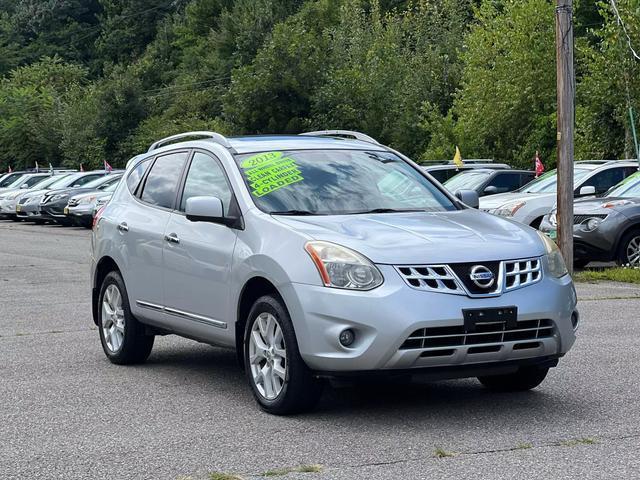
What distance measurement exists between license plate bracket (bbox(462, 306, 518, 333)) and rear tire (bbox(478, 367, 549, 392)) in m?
0.90

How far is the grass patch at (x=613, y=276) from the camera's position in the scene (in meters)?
16.2

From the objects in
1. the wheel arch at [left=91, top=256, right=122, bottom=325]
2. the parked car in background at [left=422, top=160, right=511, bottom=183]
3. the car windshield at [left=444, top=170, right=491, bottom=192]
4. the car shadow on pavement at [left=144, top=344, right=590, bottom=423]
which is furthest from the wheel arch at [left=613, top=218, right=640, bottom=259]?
the wheel arch at [left=91, top=256, right=122, bottom=325]

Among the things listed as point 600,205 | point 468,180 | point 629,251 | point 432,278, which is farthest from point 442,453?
point 468,180

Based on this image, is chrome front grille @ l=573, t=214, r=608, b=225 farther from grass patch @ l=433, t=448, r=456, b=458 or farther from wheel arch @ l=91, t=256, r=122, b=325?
grass patch @ l=433, t=448, r=456, b=458

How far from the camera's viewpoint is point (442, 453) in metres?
6.30

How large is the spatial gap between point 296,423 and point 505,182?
1688cm

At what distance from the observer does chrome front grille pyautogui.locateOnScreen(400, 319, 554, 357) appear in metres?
6.87

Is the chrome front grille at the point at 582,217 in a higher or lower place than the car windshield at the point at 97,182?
higher

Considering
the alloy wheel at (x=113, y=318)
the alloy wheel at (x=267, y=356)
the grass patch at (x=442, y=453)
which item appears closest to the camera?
the grass patch at (x=442, y=453)

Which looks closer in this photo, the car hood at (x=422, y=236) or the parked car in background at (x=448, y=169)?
the car hood at (x=422, y=236)

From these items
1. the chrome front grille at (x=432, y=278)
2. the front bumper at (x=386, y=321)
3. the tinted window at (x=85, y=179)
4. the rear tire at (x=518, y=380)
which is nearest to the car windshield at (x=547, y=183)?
the rear tire at (x=518, y=380)

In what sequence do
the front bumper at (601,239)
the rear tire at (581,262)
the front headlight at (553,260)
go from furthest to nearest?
the rear tire at (581,262) → the front bumper at (601,239) → the front headlight at (553,260)

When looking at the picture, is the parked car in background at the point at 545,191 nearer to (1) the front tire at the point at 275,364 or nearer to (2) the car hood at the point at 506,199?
(2) the car hood at the point at 506,199

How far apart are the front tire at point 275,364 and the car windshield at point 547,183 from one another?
13813mm
